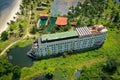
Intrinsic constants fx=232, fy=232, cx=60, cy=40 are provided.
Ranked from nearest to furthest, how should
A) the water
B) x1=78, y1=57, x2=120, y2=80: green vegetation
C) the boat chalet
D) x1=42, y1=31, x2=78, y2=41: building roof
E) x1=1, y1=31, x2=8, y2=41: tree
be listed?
1. x1=78, y1=57, x2=120, y2=80: green vegetation
2. the boat chalet
3. x1=42, y1=31, x2=78, y2=41: building roof
4. the water
5. x1=1, y1=31, x2=8, y2=41: tree

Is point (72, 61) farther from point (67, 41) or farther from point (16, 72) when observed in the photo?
point (16, 72)

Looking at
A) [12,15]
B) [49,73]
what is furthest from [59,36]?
[12,15]

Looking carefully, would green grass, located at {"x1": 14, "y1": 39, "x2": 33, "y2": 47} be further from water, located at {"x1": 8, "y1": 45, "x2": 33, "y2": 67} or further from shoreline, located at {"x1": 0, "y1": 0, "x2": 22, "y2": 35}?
shoreline, located at {"x1": 0, "y1": 0, "x2": 22, "y2": 35}

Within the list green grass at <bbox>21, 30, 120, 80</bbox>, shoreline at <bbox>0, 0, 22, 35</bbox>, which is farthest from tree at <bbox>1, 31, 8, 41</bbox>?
green grass at <bbox>21, 30, 120, 80</bbox>

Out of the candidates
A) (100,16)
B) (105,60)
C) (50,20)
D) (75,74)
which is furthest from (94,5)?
(75,74)

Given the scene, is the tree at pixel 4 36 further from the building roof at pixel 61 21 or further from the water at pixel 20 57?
the building roof at pixel 61 21

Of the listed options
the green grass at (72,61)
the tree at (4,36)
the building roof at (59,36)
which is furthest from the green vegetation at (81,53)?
the building roof at (59,36)
